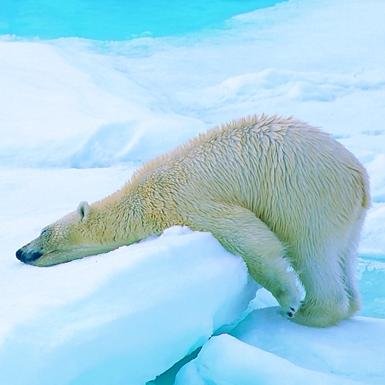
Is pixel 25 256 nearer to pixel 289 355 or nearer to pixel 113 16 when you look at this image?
pixel 289 355

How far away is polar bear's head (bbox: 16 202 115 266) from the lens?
2.84m

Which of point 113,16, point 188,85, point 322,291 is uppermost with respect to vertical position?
point 113,16

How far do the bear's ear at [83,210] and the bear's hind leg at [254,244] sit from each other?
378 mm

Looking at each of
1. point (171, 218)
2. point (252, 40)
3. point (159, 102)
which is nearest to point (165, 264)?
point (171, 218)

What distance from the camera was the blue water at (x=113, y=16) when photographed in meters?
9.48

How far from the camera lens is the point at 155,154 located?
192 inches

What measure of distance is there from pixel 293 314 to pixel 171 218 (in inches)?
19.0

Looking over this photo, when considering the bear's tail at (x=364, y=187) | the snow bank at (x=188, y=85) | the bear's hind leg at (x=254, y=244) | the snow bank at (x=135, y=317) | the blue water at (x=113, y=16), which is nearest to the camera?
the snow bank at (x=135, y=317)

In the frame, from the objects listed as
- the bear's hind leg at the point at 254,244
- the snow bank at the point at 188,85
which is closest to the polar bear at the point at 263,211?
the bear's hind leg at the point at 254,244

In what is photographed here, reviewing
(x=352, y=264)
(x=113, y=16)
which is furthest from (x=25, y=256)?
(x=113, y=16)

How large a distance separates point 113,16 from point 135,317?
8305 millimetres

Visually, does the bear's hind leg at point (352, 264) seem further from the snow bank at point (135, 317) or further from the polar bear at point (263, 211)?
the snow bank at point (135, 317)

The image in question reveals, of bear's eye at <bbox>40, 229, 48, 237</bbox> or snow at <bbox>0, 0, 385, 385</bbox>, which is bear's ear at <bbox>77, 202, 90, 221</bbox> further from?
snow at <bbox>0, 0, 385, 385</bbox>

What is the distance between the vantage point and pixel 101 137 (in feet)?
16.2
